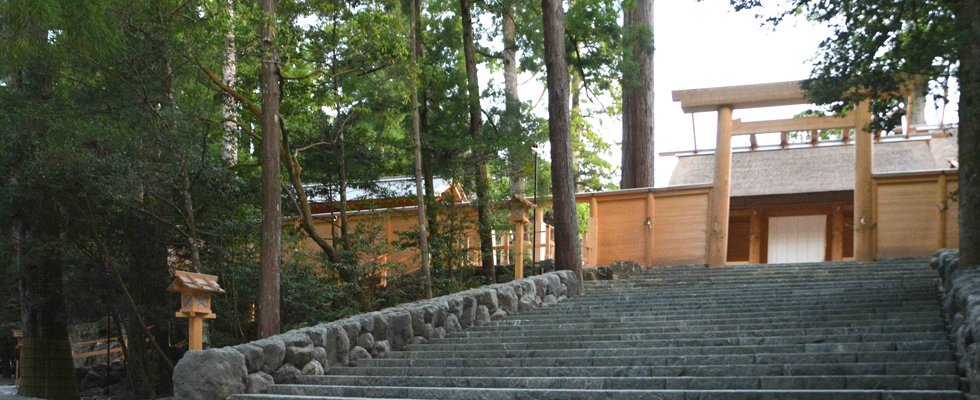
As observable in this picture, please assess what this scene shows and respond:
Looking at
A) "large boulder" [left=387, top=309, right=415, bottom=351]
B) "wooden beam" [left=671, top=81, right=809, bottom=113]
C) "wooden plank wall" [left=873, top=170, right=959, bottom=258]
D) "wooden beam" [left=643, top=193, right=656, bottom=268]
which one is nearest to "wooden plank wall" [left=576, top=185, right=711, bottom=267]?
"wooden beam" [left=643, top=193, right=656, bottom=268]

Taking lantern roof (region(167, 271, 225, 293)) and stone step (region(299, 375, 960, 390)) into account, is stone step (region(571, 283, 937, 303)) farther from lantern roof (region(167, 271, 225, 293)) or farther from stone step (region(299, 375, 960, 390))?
lantern roof (region(167, 271, 225, 293))

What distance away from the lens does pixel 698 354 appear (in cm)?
648

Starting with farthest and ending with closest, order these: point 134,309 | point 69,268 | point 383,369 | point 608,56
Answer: point 608,56 < point 69,268 < point 134,309 < point 383,369

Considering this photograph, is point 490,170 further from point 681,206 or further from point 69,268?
point 69,268

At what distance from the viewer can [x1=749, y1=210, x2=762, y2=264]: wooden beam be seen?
64.7 feet

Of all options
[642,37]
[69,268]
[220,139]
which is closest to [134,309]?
[69,268]

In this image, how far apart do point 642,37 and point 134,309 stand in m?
10.4

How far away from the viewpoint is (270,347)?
6.42m

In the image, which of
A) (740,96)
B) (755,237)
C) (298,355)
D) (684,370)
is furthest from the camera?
(755,237)

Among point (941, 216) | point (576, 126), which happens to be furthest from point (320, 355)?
point (576, 126)

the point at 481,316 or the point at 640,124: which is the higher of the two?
the point at 640,124

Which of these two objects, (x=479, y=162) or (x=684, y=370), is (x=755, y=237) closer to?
(x=479, y=162)

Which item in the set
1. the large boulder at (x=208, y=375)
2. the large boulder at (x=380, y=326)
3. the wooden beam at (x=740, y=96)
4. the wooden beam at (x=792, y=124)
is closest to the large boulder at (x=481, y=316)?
the large boulder at (x=380, y=326)

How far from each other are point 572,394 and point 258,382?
97.8 inches
